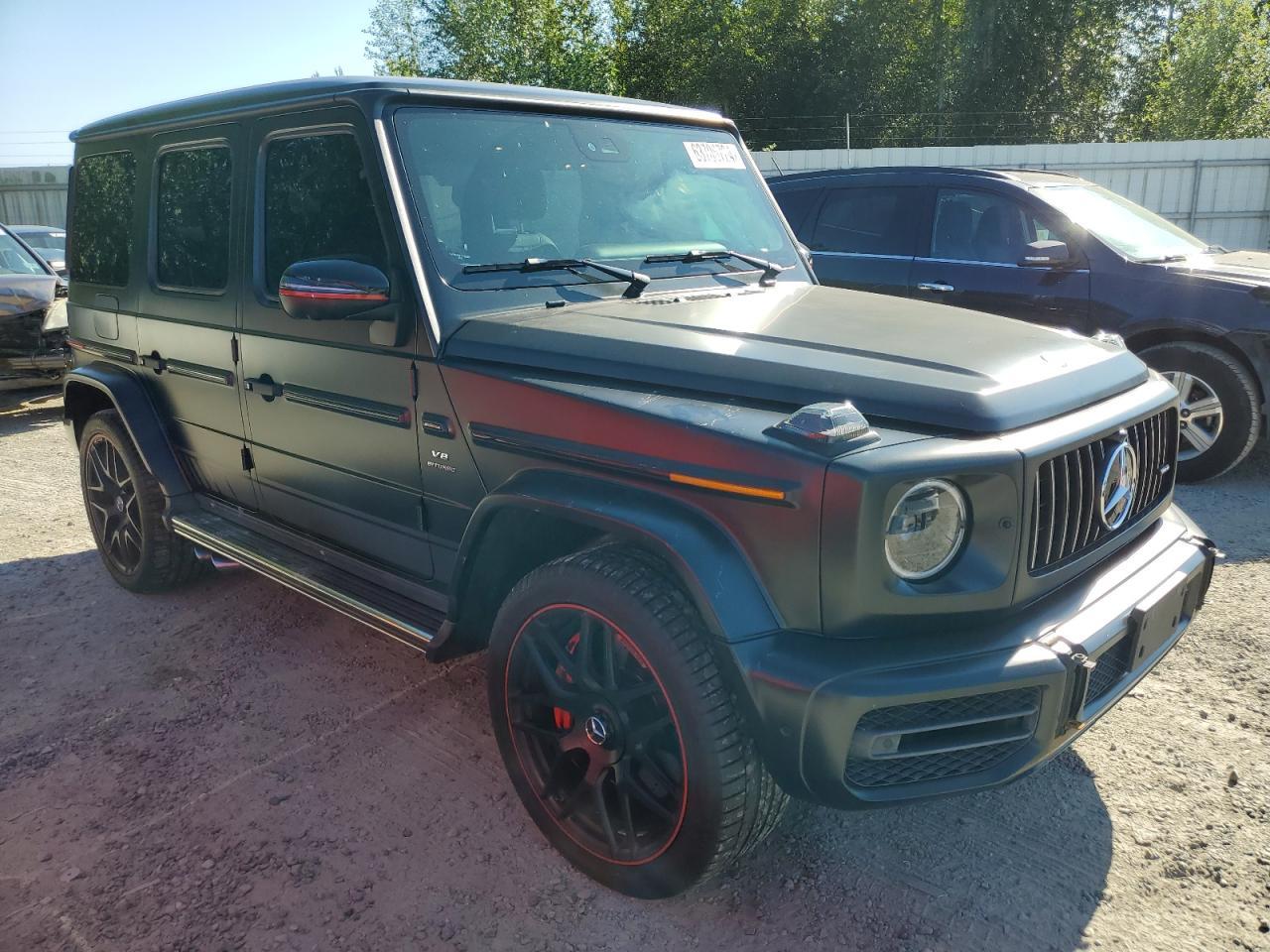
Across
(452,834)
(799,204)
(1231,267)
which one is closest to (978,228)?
(799,204)

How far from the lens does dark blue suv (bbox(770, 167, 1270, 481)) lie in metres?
5.76

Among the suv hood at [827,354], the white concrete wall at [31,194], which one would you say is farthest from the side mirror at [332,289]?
the white concrete wall at [31,194]

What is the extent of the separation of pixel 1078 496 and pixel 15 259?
10.1 meters

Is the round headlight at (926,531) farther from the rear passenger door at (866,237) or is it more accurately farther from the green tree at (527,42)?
the green tree at (527,42)

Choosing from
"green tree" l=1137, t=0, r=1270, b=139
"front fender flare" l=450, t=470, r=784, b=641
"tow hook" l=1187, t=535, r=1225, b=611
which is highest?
"green tree" l=1137, t=0, r=1270, b=139

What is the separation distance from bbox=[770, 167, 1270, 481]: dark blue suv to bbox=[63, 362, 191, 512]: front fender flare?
4476mm

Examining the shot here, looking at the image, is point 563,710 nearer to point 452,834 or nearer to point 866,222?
point 452,834

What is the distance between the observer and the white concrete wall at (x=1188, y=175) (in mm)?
15180

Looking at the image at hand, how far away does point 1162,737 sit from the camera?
323cm

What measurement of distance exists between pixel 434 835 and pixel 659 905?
72cm

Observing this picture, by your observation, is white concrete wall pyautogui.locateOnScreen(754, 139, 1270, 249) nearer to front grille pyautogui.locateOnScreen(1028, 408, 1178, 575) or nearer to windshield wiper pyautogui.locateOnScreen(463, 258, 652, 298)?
windshield wiper pyautogui.locateOnScreen(463, 258, 652, 298)

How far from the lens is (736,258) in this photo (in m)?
3.53

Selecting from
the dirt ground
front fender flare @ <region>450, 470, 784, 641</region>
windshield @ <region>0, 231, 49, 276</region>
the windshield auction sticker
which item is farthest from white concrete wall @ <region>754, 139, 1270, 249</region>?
front fender flare @ <region>450, 470, 784, 641</region>

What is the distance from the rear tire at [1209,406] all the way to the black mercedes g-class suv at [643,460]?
339cm
